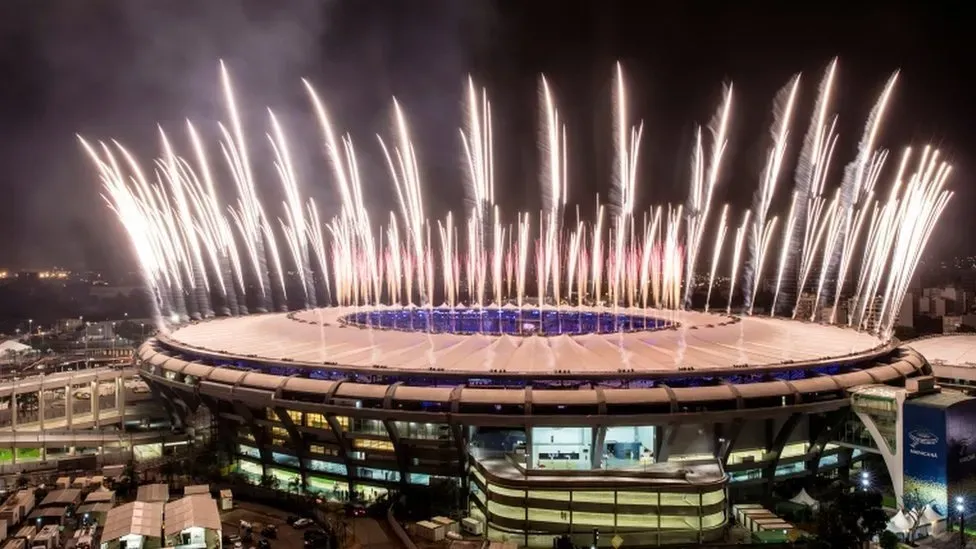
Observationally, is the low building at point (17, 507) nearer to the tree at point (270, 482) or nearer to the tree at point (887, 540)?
the tree at point (270, 482)

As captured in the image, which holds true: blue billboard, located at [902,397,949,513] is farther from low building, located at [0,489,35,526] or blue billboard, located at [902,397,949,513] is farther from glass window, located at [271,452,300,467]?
low building, located at [0,489,35,526]

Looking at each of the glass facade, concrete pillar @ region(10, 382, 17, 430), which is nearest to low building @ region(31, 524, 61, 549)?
the glass facade

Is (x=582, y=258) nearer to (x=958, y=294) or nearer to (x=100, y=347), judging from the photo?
(x=100, y=347)

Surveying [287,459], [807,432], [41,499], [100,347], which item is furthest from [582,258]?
[100,347]

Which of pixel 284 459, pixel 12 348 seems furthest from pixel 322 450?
pixel 12 348

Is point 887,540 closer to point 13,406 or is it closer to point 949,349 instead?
point 949,349

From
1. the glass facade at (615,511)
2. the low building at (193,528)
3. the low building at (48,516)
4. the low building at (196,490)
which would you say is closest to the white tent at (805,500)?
the glass facade at (615,511)

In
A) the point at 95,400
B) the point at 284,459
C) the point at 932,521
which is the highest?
the point at 95,400
